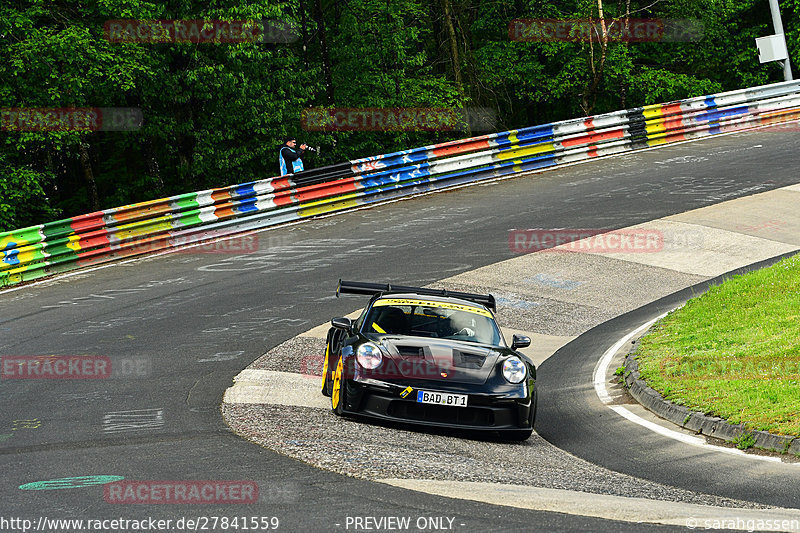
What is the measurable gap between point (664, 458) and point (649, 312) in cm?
747

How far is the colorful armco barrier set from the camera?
19031mm

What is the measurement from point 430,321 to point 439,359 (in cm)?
106

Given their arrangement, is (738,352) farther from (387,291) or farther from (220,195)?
(220,195)

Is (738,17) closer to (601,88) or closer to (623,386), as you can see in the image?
(601,88)

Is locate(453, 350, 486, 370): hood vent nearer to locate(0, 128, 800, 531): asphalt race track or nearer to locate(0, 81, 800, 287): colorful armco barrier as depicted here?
locate(0, 128, 800, 531): asphalt race track

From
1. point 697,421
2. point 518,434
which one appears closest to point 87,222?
point 518,434

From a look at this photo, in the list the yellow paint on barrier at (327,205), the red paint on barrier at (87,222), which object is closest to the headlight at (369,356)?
the red paint on barrier at (87,222)

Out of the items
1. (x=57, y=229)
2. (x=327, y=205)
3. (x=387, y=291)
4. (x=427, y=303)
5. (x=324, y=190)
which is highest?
(x=57, y=229)

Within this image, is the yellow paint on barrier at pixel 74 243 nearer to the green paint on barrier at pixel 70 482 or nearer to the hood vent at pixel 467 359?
the hood vent at pixel 467 359

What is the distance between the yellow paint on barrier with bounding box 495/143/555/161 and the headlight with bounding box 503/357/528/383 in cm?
1708

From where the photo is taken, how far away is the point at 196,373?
11695 mm

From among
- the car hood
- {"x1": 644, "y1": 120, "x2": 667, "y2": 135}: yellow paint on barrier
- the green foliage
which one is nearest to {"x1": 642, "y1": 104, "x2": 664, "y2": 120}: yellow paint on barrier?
{"x1": 644, "y1": 120, "x2": 667, "y2": 135}: yellow paint on barrier

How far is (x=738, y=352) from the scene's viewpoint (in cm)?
1175

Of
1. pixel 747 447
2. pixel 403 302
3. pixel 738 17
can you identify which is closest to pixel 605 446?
pixel 747 447
